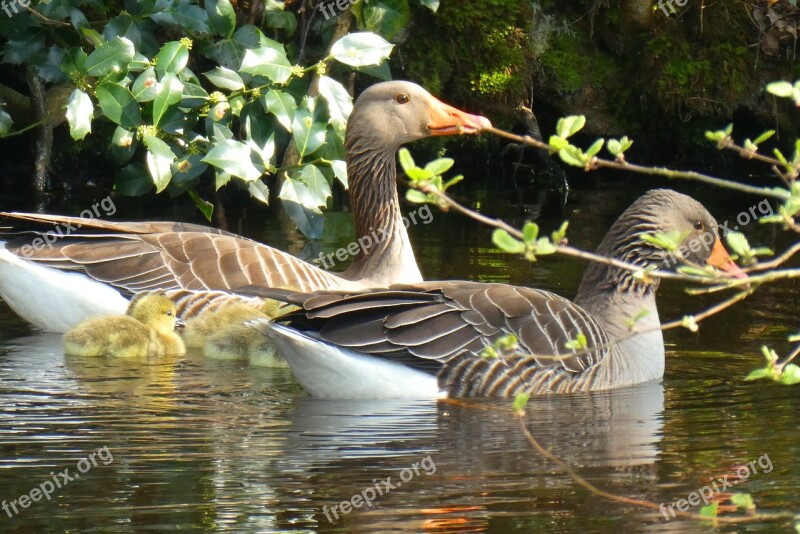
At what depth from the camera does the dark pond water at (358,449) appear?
4648 mm

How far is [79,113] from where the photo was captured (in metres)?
8.05

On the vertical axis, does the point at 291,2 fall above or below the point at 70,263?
above

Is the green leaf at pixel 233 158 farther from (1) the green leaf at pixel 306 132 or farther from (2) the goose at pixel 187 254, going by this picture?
(2) the goose at pixel 187 254

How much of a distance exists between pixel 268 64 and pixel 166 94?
0.72 m

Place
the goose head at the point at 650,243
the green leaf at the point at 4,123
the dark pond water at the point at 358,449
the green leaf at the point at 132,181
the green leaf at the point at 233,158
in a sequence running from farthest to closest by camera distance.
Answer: the green leaf at the point at 4,123
the green leaf at the point at 132,181
the green leaf at the point at 233,158
the goose head at the point at 650,243
the dark pond water at the point at 358,449

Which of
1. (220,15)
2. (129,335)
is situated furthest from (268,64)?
(129,335)

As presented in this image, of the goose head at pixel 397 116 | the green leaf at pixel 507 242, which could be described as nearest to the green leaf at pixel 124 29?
the goose head at pixel 397 116

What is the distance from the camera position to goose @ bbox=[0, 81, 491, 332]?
8539mm

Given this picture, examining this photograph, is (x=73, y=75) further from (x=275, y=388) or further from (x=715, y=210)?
(x=715, y=210)

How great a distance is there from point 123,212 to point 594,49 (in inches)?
249

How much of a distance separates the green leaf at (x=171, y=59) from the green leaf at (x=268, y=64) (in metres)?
0.43

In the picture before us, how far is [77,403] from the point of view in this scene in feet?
21.1

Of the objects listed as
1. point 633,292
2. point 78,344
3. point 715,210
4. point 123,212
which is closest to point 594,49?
point 715,210

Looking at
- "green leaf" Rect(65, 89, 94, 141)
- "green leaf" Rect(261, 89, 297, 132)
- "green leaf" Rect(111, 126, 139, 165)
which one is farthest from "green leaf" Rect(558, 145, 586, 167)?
"green leaf" Rect(111, 126, 139, 165)
